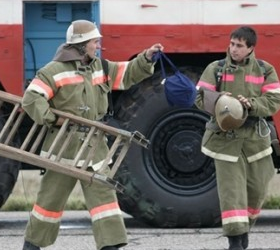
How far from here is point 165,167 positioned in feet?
32.2

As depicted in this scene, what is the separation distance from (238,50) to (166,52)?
1310 millimetres

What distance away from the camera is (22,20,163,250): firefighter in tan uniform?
7793 millimetres

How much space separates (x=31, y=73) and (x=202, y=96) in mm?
1804

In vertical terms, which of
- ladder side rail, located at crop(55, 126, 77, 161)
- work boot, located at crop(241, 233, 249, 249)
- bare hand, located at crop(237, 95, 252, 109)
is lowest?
work boot, located at crop(241, 233, 249, 249)

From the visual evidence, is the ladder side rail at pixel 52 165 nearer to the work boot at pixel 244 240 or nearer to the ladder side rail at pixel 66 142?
the ladder side rail at pixel 66 142

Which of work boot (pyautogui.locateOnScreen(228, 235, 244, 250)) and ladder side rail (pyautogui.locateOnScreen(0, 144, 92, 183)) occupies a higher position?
ladder side rail (pyautogui.locateOnScreen(0, 144, 92, 183))

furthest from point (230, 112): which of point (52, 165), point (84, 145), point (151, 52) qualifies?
point (52, 165)

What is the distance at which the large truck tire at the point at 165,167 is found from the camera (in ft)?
31.9

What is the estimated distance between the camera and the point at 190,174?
9797mm

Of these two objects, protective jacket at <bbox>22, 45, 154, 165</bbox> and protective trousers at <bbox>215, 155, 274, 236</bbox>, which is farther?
protective trousers at <bbox>215, 155, 274, 236</bbox>

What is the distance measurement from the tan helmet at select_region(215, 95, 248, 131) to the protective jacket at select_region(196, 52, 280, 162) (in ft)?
0.52

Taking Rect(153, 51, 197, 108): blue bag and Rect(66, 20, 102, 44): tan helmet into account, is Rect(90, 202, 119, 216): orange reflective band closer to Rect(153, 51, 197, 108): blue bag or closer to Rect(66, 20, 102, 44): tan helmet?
Rect(153, 51, 197, 108): blue bag

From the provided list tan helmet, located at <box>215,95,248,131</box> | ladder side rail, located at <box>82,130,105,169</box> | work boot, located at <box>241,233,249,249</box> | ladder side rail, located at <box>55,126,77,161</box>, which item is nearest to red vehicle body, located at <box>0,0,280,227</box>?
work boot, located at <box>241,233,249,249</box>

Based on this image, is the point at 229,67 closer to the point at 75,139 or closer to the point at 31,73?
the point at 75,139
